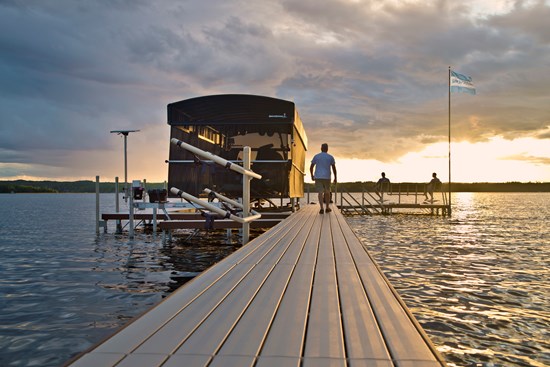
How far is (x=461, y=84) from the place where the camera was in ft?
96.7

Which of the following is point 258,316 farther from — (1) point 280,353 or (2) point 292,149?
(2) point 292,149

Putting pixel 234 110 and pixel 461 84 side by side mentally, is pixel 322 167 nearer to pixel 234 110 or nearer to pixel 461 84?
pixel 234 110

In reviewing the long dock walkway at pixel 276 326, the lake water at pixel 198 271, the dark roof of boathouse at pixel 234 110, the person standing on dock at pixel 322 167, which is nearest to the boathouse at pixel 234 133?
the dark roof of boathouse at pixel 234 110

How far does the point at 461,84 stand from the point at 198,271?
24.7 meters

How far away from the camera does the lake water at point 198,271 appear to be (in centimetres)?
523

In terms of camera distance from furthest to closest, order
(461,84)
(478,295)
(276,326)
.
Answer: (461,84), (478,295), (276,326)

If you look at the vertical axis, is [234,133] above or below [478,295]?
Result: above

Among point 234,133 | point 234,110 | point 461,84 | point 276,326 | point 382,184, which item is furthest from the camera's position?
point 382,184

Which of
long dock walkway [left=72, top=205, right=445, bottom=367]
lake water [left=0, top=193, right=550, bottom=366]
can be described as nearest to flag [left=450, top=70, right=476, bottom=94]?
lake water [left=0, top=193, right=550, bottom=366]

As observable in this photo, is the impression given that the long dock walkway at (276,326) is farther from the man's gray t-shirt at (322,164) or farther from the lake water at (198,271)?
the man's gray t-shirt at (322,164)

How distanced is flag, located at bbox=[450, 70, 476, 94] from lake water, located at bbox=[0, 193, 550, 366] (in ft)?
51.7

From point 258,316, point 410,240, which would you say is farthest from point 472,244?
point 258,316

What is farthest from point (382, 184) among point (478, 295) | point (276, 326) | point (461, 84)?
point (276, 326)

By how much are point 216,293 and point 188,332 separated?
1.04m
